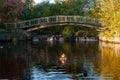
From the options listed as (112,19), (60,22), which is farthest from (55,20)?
(112,19)

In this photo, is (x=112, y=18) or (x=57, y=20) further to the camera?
(x=57, y=20)

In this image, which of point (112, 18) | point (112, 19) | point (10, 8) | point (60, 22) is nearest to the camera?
point (112, 19)

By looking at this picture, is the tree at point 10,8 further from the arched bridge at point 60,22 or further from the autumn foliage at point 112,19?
the autumn foliage at point 112,19

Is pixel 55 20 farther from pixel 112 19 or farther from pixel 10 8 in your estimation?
pixel 112 19

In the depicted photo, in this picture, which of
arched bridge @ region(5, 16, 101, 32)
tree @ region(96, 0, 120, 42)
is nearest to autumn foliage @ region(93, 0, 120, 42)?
tree @ region(96, 0, 120, 42)

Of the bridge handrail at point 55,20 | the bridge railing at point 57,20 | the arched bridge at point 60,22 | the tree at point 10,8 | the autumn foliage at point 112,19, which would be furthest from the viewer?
the arched bridge at point 60,22

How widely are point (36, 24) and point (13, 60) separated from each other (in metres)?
45.6

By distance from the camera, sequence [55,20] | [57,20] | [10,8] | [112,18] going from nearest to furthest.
Answer: [112,18]
[10,8]
[57,20]
[55,20]

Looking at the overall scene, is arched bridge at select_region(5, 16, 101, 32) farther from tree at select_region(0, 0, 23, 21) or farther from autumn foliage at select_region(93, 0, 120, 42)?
autumn foliage at select_region(93, 0, 120, 42)

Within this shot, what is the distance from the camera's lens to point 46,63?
4631 centimetres

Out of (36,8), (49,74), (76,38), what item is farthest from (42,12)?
(49,74)

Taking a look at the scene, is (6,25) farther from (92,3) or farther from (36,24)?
(92,3)

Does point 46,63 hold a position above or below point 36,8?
below


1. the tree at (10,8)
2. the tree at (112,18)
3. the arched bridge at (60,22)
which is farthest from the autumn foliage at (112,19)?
the tree at (10,8)
